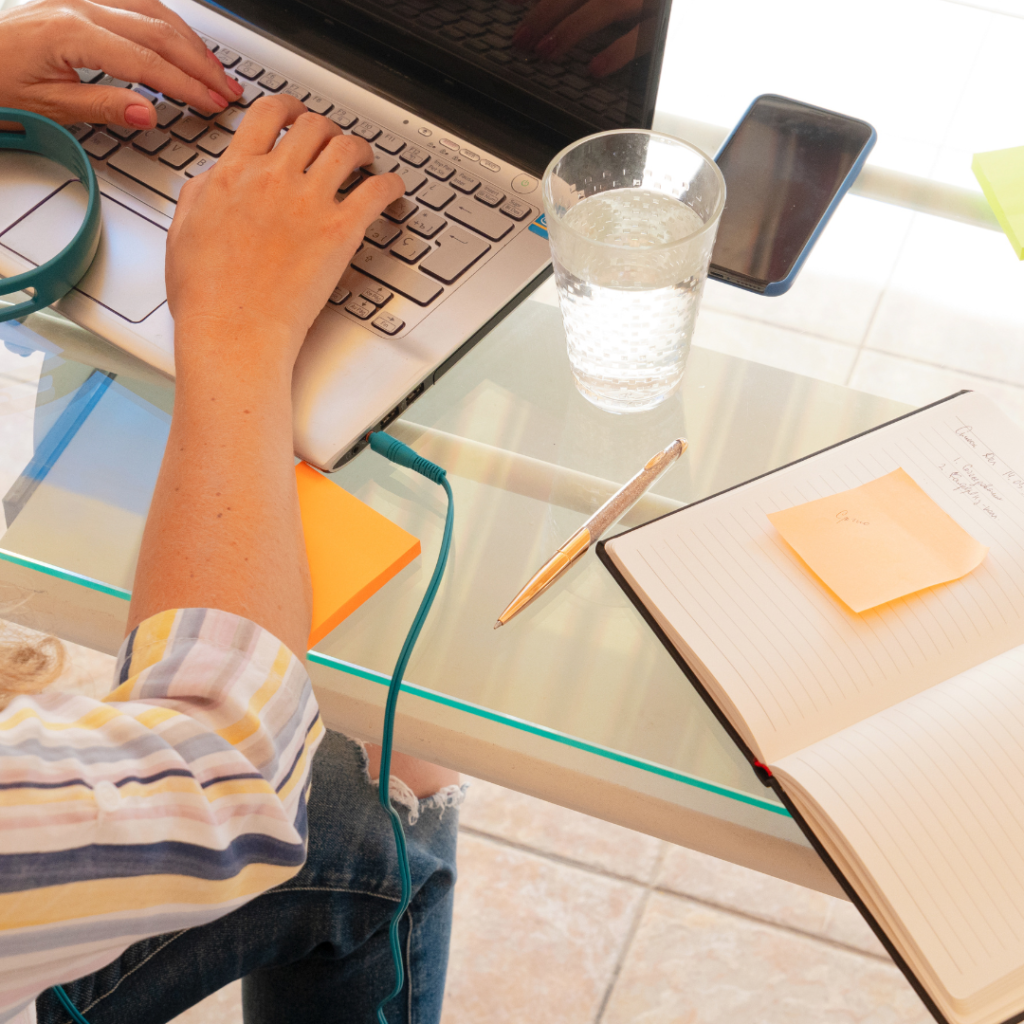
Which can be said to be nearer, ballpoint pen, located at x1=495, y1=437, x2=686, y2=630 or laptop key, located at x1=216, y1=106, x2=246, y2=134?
ballpoint pen, located at x1=495, y1=437, x2=686, y2=630

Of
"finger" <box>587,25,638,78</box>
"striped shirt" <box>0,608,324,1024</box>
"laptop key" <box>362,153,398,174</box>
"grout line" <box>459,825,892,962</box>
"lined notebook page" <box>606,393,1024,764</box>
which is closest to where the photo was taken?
"striped shirt" <box>0,608,324,1024</box>

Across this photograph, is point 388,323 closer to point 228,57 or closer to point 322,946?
point 228,57

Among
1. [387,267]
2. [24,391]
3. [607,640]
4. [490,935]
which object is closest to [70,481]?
[24,391]

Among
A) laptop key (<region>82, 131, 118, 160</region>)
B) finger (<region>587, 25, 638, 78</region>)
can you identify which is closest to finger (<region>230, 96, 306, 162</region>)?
laptop key (<region>82, 131, 118, 160</region>)

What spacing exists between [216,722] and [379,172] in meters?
0.41

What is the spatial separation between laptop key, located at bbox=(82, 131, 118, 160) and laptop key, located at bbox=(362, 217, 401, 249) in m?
0.21

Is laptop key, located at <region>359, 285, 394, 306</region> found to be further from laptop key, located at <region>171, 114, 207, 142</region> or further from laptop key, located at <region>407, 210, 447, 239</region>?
laptop key, located at <region>171, 114, 207, 142</region>

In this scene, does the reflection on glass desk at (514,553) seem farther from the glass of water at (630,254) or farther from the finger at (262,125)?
the finger at (262,125)

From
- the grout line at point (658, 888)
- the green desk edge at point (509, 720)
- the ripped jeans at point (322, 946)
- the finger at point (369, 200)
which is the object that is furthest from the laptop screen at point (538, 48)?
the grout line at point (658, 888)

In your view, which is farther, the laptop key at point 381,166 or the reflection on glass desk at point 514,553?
the laptop key at point 381,166

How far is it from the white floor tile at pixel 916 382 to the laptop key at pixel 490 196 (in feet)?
0.86

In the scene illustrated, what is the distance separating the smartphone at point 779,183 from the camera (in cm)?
68

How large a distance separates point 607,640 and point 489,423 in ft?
0.58

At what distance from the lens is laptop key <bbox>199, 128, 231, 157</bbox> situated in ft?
2.28
